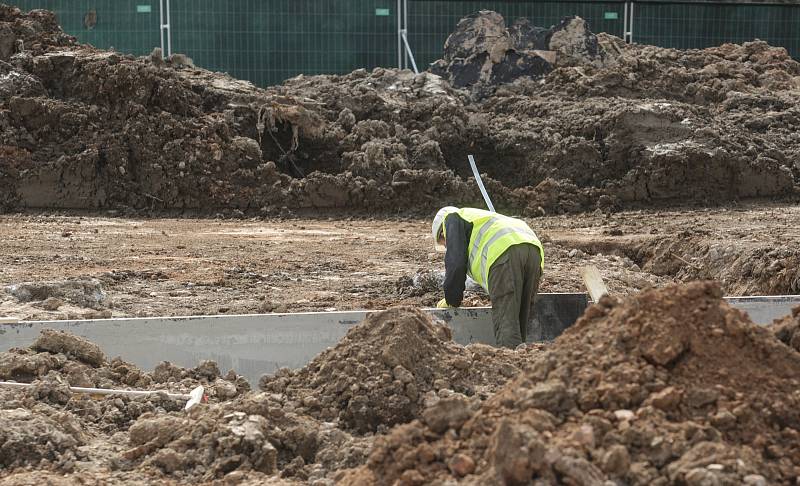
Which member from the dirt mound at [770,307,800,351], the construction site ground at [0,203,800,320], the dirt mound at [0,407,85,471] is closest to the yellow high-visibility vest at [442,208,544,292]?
the construction site ground at [0,203,800,320]

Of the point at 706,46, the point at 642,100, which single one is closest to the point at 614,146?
the point at 642,100

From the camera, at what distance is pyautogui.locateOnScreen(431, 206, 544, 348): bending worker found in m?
6.57

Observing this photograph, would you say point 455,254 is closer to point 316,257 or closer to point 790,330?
point 790,330

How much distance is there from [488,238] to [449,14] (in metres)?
12.0

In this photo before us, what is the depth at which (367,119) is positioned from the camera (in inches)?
591

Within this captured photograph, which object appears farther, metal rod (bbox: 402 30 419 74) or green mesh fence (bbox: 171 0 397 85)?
metal rod (bbox: 402 30 419 74)

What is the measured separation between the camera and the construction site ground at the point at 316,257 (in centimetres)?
821

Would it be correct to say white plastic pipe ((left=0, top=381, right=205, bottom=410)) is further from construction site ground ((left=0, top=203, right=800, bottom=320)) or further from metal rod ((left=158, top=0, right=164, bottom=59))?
metal rod ((left=158, top=0, right=164, bottom=59))

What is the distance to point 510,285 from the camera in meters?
6.61

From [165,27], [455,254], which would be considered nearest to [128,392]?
[455,254]

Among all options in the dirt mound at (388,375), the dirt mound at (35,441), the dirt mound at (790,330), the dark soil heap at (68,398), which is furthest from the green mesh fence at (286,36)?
the dirt mound at (790,330)

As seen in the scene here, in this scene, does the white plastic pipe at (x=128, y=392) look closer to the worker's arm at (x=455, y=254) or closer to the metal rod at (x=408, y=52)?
the worker's arm at (x=455, y=254)

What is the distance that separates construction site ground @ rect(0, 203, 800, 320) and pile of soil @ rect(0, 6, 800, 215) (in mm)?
493

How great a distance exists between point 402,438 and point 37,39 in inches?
522
